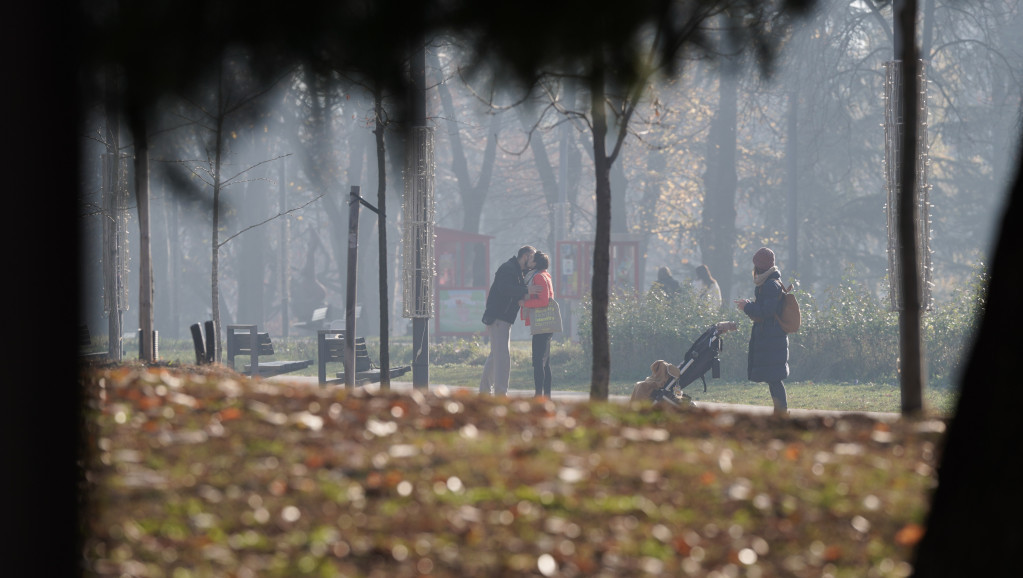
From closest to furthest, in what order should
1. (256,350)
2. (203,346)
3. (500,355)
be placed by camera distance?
(203,346)
(500,355)
(256,350)

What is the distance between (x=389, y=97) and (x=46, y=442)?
24.0 feet

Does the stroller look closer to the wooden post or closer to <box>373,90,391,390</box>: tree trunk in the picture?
<box>373,90,391,390</box>: tree trunk

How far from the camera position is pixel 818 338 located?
20.2 meters

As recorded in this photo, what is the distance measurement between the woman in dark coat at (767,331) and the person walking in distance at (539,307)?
2.79 meters

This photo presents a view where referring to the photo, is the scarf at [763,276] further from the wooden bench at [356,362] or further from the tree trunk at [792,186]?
the tree trunk at [792,186]

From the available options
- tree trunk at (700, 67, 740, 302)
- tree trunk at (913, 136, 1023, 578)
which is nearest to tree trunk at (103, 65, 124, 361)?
tree trunk at (913, 136, 1023, 578)

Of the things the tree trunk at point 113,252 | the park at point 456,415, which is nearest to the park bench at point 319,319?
the tree trunk at point 113,252

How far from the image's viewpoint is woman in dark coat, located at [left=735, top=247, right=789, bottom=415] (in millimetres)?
11492

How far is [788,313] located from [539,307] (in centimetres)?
333

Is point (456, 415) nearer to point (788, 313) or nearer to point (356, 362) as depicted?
point (788, 313)

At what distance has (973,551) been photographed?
11.6 feet

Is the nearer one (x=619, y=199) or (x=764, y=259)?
(x=764, y=259)

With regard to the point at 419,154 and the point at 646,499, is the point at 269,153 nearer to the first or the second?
the point at 419,154

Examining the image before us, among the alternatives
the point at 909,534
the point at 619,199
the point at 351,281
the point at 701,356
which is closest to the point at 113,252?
the point at 351,281
